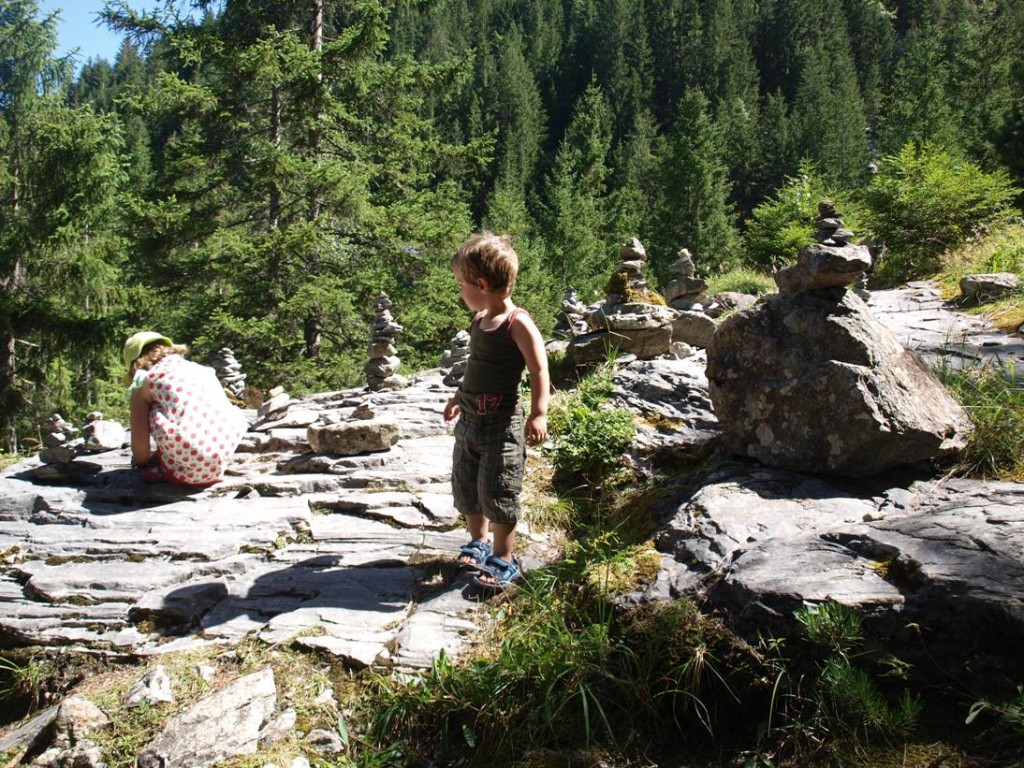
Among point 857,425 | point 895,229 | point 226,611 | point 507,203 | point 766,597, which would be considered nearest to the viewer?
point 766,597

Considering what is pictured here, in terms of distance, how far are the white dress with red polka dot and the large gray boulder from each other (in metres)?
3.59

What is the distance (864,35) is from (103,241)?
9466cm

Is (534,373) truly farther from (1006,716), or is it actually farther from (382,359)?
(382,359)

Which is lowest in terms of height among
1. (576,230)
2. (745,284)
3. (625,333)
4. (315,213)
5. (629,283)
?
(625,333)

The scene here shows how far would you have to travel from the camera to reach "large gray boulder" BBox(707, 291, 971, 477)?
3.63 meters

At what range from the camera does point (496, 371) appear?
3.77 meters

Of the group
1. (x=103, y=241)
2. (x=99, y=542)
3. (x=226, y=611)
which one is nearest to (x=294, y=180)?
(x=103, y=241)

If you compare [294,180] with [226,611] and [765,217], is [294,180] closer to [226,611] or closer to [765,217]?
[765,217]

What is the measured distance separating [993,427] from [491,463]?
2774 millimetres

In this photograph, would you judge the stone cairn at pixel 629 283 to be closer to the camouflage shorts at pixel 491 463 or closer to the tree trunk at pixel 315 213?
the camouflage shorts at pixel 491 463

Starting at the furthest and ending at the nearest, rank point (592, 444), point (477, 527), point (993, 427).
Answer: point (592, 444) → point (477, 527) → point (993, 427)

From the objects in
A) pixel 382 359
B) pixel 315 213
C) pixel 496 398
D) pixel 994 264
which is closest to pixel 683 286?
pixel 994 264

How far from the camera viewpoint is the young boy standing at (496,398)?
3.64 meters

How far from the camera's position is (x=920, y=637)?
2484 millimetres
